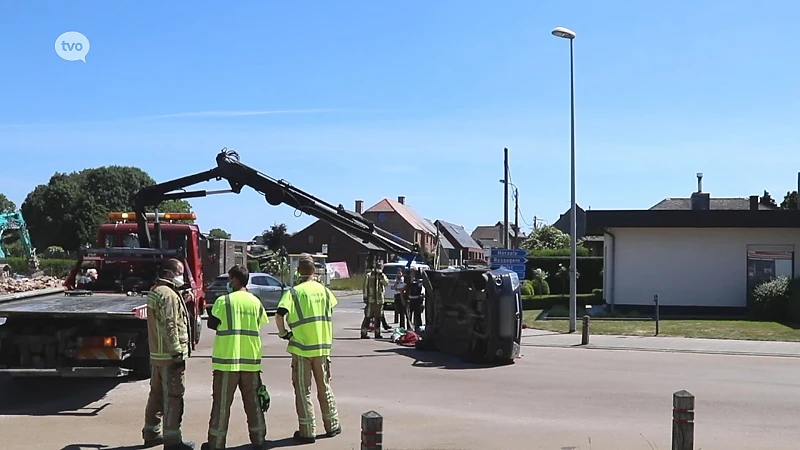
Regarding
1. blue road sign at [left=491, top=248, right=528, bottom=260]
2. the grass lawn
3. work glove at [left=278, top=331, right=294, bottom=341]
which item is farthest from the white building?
work glove at [left=278, top=331, right=294, bottom=341]

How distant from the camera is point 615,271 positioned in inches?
1136

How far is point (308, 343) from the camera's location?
8.81 meters

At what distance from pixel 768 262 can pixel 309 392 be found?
22703 mm

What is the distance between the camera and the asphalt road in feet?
29.7

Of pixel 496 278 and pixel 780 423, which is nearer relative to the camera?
pixel 780 423

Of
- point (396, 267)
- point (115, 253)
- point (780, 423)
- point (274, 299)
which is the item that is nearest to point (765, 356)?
point (780, 423)

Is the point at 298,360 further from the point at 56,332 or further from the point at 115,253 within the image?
the point at 115,253

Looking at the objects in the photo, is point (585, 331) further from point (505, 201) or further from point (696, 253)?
point (505, 201)

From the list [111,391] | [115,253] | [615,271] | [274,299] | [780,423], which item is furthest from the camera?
[615,271]

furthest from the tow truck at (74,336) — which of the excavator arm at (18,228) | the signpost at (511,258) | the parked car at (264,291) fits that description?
the excavator arm at (18,228)

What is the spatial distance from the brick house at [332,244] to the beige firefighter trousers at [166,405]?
6645cm

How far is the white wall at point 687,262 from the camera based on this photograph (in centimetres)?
2794

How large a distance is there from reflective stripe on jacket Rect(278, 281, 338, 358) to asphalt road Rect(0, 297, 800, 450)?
929mm

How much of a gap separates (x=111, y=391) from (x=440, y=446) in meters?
5.21
